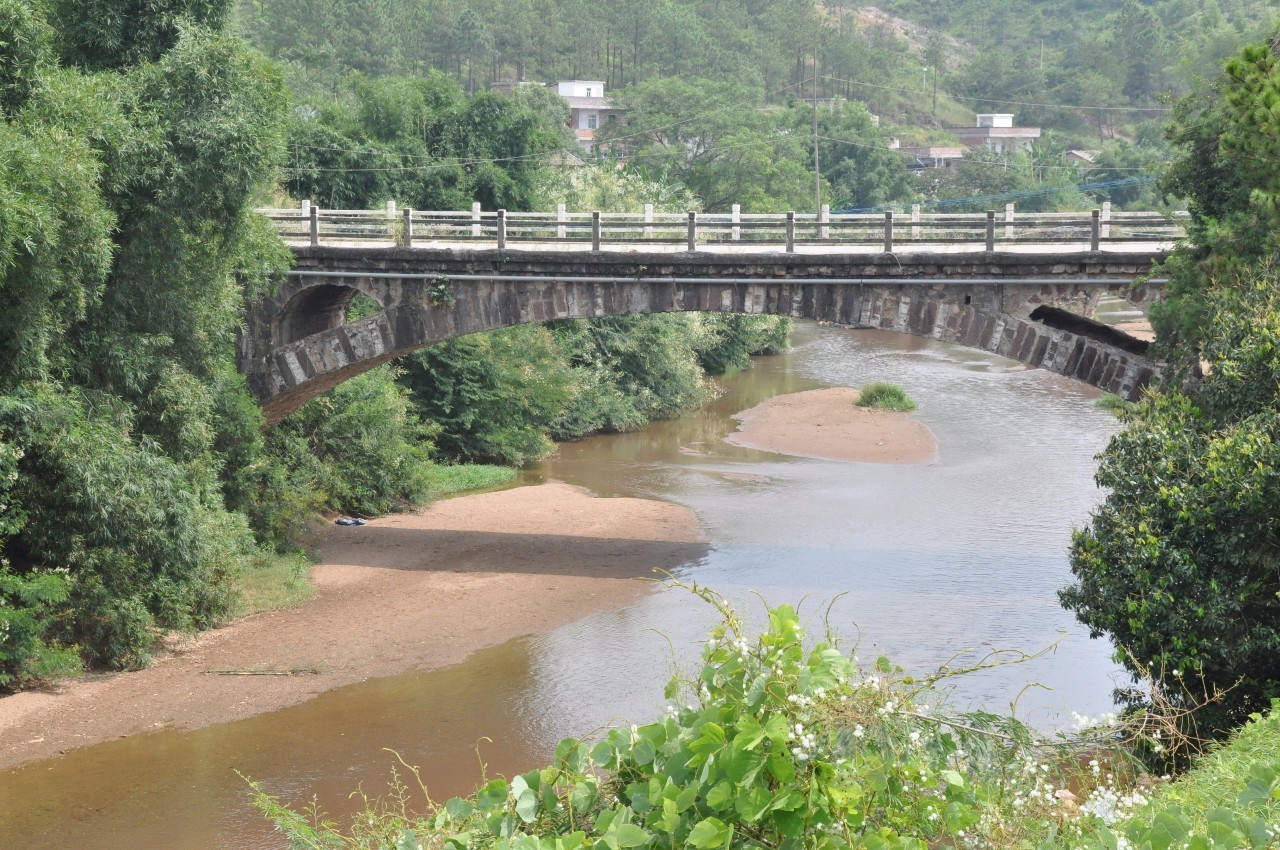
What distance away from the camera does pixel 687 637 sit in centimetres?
2212

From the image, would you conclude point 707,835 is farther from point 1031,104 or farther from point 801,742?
point 1031,104

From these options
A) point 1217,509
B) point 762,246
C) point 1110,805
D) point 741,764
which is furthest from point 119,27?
point 1110,805

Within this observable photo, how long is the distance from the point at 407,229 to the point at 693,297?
6.00m

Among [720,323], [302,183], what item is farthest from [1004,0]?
[302,183]

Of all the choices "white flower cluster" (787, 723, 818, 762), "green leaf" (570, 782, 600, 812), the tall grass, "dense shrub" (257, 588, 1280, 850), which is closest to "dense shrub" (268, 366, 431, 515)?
the tall grass

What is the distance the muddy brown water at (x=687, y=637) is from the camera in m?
16.6

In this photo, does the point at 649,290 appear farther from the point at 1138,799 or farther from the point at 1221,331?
the point at 1138,799

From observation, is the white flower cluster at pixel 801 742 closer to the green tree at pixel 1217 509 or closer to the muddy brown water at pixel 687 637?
the muddy brown water at pixel 687 637

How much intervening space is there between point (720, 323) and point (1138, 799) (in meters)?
44.4

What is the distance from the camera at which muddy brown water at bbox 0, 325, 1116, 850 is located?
16641 mm

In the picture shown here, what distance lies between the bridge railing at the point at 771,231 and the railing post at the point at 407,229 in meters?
0.02

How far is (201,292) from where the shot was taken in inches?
901

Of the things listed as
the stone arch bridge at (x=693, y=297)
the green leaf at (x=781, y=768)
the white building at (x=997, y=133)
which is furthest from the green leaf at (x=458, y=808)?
the white building at (x=997, y=133)

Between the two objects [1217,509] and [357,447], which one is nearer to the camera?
[1217,509]
